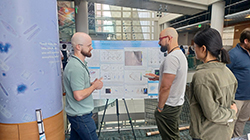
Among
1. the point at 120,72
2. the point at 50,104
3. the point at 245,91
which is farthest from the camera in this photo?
the point at 120,72

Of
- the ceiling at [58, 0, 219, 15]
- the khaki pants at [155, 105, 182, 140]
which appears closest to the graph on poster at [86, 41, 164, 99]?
the khaki pants at [155, 105, 182, 140]

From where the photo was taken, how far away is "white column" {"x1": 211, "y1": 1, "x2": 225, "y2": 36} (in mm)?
6055

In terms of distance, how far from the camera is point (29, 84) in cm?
88

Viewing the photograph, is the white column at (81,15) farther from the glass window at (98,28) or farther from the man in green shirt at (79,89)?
the man in green shirt at (79,89)

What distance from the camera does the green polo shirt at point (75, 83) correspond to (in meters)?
1.23

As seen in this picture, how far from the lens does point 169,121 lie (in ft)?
5.48

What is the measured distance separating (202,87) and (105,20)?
327 centimetres

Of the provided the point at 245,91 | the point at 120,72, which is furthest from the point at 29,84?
the point at 245,91

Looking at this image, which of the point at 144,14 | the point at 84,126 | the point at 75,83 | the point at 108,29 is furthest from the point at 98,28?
the point at 84,126

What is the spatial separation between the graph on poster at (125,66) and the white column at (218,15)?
18.5 ft

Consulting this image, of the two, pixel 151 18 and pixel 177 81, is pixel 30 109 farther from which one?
pixel 151 18

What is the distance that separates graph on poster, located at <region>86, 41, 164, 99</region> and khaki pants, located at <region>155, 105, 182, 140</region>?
773 millimetres

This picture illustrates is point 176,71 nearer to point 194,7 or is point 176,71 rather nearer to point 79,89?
point 79,89

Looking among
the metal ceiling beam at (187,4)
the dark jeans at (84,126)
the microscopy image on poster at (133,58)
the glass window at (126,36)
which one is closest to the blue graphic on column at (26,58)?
the dark jeans at (84,126)
